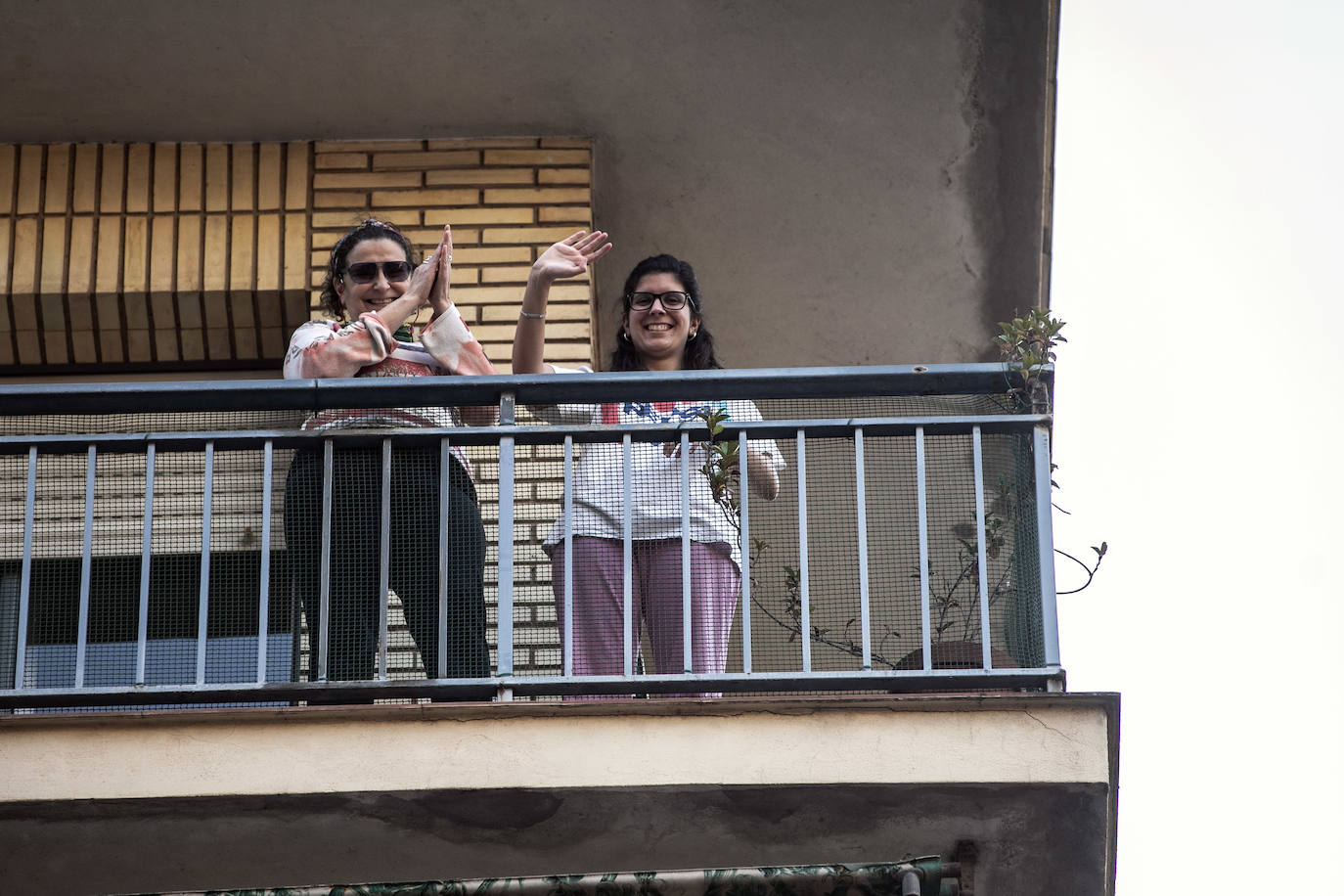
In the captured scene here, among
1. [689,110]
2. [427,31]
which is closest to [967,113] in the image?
[689,110]

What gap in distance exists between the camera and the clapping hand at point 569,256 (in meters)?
5.23

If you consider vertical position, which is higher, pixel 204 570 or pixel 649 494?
pixel 649 494

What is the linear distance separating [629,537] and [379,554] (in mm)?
668

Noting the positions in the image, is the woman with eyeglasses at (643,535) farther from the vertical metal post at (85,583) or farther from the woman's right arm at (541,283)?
the vertical metal post at (85,583)

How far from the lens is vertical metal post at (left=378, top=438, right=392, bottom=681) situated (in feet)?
15.6

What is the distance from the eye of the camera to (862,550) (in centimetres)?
491

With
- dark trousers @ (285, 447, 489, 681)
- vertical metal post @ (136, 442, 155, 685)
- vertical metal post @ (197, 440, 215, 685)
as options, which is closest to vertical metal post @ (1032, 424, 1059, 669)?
dark trousers @ (285, 447, 489, 681)

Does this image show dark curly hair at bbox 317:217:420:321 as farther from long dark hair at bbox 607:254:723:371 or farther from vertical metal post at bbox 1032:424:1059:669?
vertical metal post at bbox 1032:424:1059:669

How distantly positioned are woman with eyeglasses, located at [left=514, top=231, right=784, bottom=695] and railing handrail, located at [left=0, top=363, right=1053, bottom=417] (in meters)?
0.11

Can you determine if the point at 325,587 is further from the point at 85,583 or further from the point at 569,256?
the point at 569,256

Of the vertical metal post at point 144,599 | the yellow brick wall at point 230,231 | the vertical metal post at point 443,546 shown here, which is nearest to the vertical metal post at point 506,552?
the vertical metal post at point 443,546

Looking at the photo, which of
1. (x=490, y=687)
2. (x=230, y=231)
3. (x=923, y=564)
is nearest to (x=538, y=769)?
(x=490, y=687)

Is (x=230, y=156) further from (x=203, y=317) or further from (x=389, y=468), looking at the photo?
(x=389, y=468)

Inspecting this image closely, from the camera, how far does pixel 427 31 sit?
276 inches
